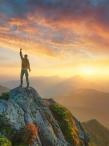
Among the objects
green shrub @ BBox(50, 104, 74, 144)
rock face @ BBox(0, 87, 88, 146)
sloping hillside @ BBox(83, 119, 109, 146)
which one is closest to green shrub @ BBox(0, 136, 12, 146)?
rock face @ BBox(0, 87, 88, 146)

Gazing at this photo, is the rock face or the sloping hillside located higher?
the rock face

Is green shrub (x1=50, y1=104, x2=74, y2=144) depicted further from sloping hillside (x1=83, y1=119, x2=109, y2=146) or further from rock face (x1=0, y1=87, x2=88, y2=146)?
sloping hillside (x1=83, y1=119, x2=109, y2=146)

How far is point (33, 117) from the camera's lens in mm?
35844

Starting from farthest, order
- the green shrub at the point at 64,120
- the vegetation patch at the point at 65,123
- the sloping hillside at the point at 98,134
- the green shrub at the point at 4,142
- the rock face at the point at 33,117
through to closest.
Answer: the sloping hillside at the point at 98,134 → the green shrub at the point at 64,120 → the vegetation patch at the point at 65,123 → the rock face at the point at 33,117 → the green shrub at the point at 4,142

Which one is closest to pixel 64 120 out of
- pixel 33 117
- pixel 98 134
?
pixel 33 117

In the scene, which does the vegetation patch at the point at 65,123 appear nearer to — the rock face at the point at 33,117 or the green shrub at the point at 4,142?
the rock face at the point at 33,117

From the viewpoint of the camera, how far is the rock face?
32.1m

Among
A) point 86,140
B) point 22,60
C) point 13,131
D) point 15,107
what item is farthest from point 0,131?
point 86,140

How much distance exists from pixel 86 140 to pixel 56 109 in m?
5.00

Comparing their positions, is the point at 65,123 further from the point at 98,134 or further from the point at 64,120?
the point at 98,134

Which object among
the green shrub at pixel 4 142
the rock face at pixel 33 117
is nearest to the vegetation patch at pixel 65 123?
the rock face at pixel 33 117

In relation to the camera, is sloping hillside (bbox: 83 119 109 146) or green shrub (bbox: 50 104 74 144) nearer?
green shrub (bbox: 50 104 74 144)

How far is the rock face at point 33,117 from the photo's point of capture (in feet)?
105

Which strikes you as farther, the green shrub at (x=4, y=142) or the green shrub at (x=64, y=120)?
the green shrub at (x=64, y=120)
